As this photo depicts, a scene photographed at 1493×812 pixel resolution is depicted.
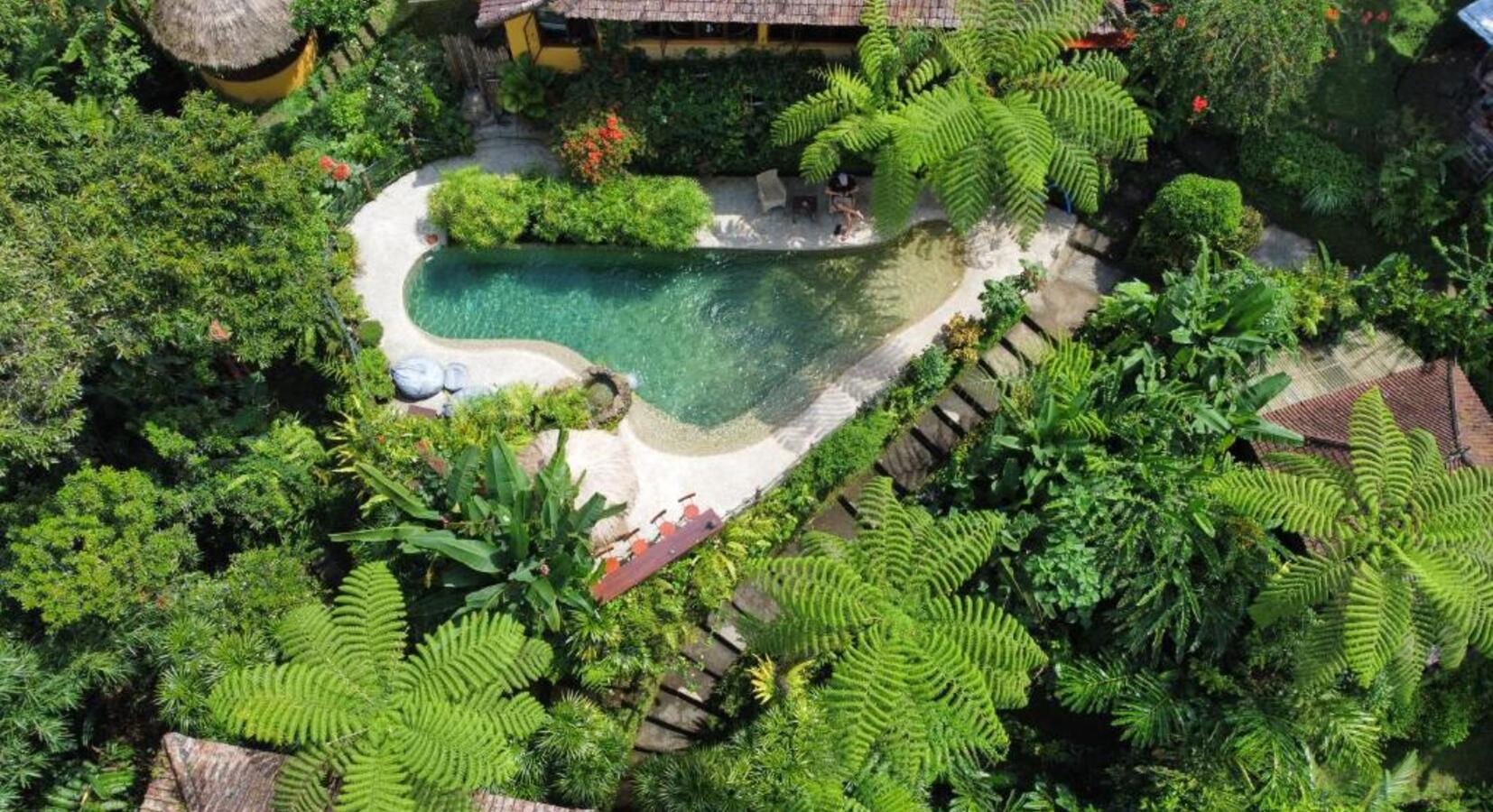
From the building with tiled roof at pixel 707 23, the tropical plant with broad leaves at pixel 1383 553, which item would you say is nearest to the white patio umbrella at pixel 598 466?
the building with tiled roof at pixel 707 23

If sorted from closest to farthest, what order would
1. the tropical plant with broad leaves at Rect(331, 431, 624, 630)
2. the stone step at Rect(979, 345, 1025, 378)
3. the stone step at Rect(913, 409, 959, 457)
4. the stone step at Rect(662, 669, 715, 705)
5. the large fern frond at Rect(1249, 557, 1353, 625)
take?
1. the large fern frond at Rect(1249, 557, 1353, 625)
2. the tropical plant with broad leaves at Rect(331, 431, 624, 630)
3. the stone step at Rect(662, 669, 715, 705)
4. the stone step at Rect(913, 409, 959, 457)
5. the stone step at Rect(979, 345, 1025, 378)

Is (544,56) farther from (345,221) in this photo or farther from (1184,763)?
(1184,763)

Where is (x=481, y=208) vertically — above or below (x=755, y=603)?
above

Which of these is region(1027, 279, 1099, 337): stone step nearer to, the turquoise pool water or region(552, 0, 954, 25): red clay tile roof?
the turquoise pool water

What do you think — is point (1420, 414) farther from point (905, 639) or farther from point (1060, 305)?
point (905, 639)

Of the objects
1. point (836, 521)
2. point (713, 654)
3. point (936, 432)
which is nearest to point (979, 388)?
point (936, 432)

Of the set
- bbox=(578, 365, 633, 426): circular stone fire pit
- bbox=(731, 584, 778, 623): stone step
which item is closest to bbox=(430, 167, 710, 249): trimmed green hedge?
bbox=(578, 365, 633, 426): circular stone fire pit

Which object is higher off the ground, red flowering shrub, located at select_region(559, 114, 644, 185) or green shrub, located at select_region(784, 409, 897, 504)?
red flowering shrub, located at select_region(559, 114, 644, 185)
